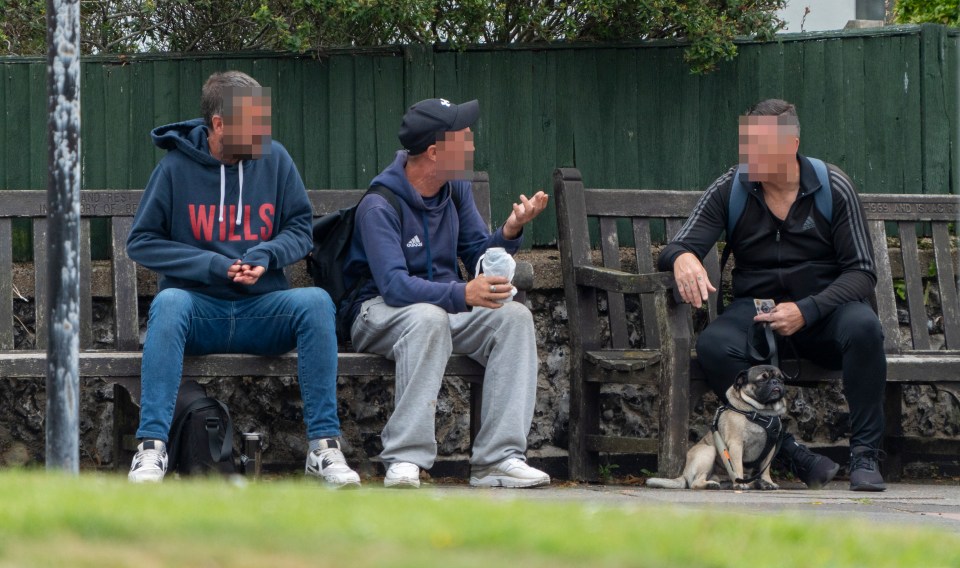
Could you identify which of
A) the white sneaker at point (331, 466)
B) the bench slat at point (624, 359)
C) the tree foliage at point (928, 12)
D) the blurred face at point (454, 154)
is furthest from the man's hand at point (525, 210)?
the tree foliage at point (928, 12)

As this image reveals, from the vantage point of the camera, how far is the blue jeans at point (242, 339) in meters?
4.99

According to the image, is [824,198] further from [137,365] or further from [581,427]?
[137,365]

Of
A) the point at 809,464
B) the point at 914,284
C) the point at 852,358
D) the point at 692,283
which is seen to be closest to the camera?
the point at 692,283

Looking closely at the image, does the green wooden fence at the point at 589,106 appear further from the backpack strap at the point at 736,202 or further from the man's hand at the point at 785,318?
the man's hand at the point at 785,318

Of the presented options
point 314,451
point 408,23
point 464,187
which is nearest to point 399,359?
point 314,451

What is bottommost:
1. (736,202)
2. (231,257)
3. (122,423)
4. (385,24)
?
(122,423)

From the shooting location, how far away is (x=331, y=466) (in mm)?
5047

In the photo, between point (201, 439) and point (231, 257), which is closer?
point (201, 439)

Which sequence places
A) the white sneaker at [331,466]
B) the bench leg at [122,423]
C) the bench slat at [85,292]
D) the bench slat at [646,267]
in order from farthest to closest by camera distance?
the bench slat at [646,267], the bench slat at [85,292], the bench leg at [122,423], the white sneaker at [331,466]

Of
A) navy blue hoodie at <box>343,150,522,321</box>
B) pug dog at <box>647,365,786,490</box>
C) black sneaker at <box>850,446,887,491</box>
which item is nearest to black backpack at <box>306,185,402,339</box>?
navy blue hoodie at <box>343,150,522,321</box>

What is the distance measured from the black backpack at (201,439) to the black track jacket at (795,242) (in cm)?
202

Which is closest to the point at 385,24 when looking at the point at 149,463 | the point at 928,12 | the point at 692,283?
the point at 692,283

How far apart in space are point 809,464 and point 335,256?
7.31 feet

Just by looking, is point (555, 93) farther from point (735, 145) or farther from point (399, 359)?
point (399, 359)
